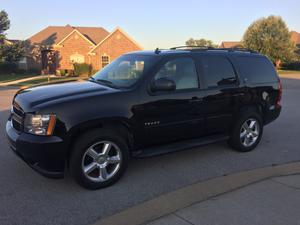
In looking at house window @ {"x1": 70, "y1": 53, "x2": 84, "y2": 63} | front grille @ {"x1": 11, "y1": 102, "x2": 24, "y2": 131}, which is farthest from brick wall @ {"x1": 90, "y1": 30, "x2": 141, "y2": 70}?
front grille @ {"x1": 11, "y1": 102, "x2": 24, "y2": 131}

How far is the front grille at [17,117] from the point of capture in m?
4.28

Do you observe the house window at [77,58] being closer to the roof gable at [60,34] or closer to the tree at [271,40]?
the roof gable at [60,34]

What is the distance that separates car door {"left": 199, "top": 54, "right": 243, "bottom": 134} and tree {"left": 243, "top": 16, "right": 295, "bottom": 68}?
4585 cm

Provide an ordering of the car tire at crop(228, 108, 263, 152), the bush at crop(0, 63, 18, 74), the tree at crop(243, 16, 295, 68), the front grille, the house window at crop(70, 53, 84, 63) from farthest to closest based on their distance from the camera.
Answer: the tree at crop(243, 16, 295, 68) < the house window at crop(70, 53, 84, 63) < the bush at crop(0, 63, 18, 74) < the car tire at crop(228, 108, 263, 152) < the front grille

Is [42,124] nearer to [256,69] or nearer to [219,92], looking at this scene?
[219,92]

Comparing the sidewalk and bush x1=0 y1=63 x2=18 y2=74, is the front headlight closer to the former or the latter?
the sidewalk

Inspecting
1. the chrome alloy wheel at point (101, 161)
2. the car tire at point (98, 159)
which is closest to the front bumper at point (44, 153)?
the car tire at point (98, 159)

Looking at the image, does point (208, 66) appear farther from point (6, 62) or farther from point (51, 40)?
point (51, 40)

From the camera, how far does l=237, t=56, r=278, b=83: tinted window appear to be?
237 inches

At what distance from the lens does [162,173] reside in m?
A: 4.98

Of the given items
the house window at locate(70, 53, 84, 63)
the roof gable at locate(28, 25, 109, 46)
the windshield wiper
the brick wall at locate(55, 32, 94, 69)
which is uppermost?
the roof gable at locate(28, 25, 109, 46)

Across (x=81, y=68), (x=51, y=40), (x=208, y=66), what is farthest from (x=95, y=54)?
(x=208, y=66)

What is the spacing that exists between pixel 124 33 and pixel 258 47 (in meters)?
23.3

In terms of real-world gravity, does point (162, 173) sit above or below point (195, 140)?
below
